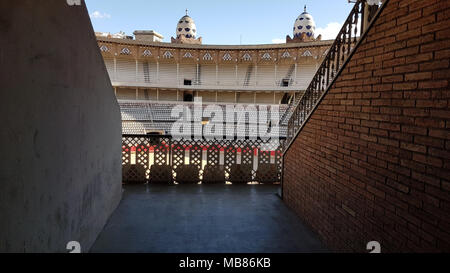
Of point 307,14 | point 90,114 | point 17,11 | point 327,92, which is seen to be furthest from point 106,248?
point 307,14

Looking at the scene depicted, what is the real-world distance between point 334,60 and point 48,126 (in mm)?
3980

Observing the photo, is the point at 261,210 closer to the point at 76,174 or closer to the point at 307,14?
the point at 76,174

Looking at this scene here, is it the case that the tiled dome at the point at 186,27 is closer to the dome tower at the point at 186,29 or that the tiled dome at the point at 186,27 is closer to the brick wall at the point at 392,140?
the dome tower at the point at 186,29

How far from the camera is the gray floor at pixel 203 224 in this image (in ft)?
13.4

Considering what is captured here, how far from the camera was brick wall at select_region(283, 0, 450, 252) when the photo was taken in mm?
2338

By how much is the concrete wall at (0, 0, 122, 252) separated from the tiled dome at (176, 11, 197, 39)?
33694mm

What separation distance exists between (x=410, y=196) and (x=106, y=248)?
12.0 feet

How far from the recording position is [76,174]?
3275mm

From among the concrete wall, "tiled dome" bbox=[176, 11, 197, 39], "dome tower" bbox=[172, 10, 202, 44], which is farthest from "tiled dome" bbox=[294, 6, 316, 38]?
the concrete wall

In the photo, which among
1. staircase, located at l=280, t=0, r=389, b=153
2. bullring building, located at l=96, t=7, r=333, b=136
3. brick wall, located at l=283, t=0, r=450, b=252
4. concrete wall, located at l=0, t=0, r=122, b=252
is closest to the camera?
concrete wall, located at l=0, t=0, r=122, b=252

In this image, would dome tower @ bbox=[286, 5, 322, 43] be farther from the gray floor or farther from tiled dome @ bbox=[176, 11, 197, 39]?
the gray floor

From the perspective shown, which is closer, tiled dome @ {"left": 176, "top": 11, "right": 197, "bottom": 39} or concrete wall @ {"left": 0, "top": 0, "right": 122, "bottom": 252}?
concrete wall @ {"left": 0, "top": 0, "right": 122, "bottom": 252}

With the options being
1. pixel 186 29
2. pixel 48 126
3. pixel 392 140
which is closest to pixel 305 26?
pixel 186 29

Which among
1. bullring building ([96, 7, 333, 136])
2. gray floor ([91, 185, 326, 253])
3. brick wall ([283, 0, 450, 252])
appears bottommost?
gray floor ([91, 185, 326, 253])
